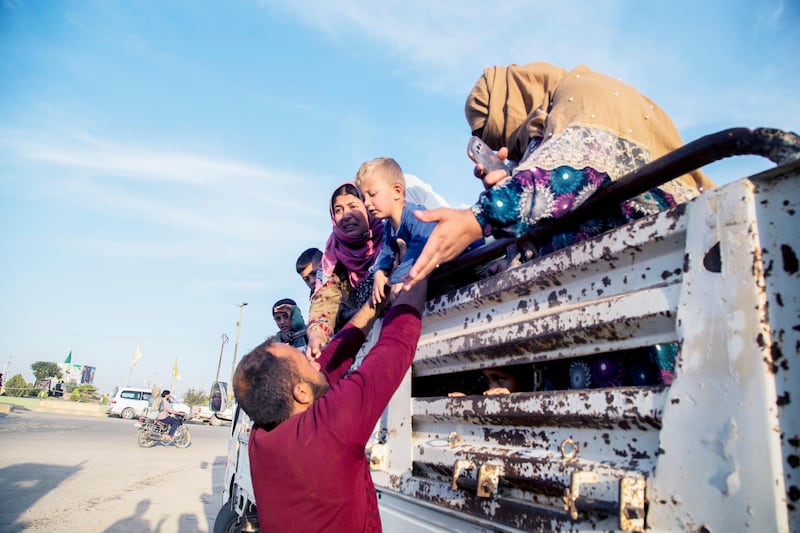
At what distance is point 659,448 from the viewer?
1.01 metres

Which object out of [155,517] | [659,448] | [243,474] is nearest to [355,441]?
[659,448]

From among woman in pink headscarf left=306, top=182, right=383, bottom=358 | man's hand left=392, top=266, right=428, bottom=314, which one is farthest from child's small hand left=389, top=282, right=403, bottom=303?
woman in pink headscarf left=306, top=182, right=383, bottom=358

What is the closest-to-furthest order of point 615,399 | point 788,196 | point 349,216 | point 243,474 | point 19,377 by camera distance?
point 788,196 → point 615,399 → point 349,216 → point 243,474 → point 19,377

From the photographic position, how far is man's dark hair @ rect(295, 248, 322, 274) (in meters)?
4.72

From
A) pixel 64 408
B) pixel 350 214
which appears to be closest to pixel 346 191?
pixel 350 214

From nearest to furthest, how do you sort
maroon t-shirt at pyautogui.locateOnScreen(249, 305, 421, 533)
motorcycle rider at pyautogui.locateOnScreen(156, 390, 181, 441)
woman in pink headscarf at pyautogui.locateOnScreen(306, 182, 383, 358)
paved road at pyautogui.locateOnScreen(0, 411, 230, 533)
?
1. maroon t-shirt at pyautogui.locateOnScreen(249, 305, 421, 533)
2. woman in pink headscarf at pyautogui.locateOnScreen(306, 182, 383, 358)
3. paved road at pyautogui.locateOnScreen(0, 411, 230, 533)
4. motorcycle rider at pyautogui.locateOnScreen(156, 390, 181, 441)

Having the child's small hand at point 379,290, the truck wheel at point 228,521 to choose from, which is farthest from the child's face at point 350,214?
the truck wheel at point 228,521

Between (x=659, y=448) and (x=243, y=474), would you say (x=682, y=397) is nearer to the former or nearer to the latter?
(x=659, y=448)

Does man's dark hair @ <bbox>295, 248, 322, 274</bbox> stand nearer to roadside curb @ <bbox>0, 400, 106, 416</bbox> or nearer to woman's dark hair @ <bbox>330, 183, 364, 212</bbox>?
woman's dark hair @ <bbox>330, 183, 364, 212</bbox>

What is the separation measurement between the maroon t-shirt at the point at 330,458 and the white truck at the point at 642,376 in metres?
0.22

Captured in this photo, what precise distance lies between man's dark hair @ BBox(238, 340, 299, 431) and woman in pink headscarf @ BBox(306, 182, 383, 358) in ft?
4.43

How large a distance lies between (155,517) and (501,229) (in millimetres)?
6842

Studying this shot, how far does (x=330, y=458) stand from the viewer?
1.52 meters

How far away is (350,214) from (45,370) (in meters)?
72.2
